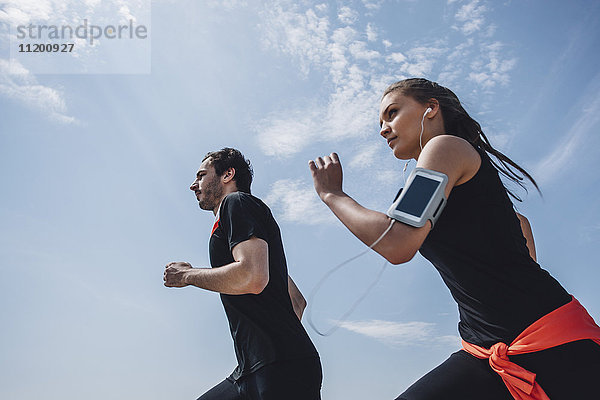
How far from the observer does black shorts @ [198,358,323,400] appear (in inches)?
133

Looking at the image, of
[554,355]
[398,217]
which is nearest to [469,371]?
[554,355]

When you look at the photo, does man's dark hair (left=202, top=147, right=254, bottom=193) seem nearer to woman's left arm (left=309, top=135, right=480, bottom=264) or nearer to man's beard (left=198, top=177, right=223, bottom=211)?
man's beard (left=198, top=177, right=223, bottom=211)

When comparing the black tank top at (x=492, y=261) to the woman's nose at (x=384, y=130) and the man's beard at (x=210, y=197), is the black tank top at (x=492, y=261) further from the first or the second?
the man's beard at (x=210, y=197)

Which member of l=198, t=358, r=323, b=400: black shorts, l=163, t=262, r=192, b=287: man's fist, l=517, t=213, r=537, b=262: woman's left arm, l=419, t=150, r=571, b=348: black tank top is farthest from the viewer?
l=163, t=262, r=192, b=287: man's fist

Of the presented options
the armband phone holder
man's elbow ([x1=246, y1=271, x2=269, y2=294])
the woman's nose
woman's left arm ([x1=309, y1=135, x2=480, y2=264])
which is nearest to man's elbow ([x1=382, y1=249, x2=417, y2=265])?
woman's left arm ([x1=309, y1=135, x2=480, y2=264])

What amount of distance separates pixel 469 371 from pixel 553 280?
61 centimetres

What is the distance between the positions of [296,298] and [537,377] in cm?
251

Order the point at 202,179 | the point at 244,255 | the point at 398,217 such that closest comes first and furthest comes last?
the point at 398,217, the point at 244,255, the point at 202,179

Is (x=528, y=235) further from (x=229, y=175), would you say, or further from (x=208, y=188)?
(x=208, y=188)

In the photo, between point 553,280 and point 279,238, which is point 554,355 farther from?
point 279,238

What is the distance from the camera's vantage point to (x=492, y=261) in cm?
260

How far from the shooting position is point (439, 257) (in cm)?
275

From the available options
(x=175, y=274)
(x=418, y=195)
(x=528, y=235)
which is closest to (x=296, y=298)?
(x=175, y=274)

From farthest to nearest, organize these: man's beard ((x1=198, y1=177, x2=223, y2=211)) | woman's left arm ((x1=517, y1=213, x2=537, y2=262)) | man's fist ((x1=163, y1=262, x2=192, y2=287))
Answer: man's beard ((x1=198, y1=177, x2=223, y2=211)) < man's fist ((x1=163, y1=262, x2=192, y2=287)) < woman's left arm ((x1=517, y1=213, x2=537, y2=262))
